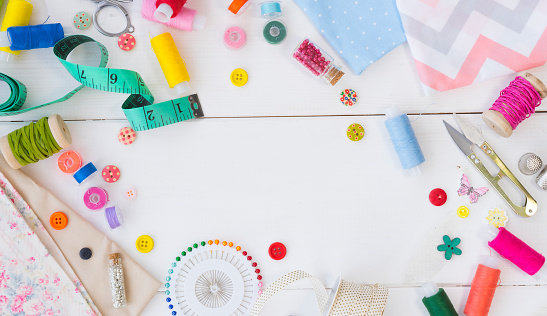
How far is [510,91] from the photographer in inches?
46.6

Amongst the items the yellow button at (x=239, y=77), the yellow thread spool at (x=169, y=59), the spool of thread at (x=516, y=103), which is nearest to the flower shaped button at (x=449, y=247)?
the spool of thread at (x=516, y=103)

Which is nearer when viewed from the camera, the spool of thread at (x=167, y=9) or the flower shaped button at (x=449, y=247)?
the spool of thread at (x=167, y=9)

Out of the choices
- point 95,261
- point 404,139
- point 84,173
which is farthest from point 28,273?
point 404,139

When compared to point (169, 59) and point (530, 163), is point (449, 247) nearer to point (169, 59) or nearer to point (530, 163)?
point (530, 163)

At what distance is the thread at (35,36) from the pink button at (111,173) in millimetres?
343

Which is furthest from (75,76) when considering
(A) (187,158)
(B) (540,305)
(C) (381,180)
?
(B) (540,305)

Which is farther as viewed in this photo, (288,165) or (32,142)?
(288,165)

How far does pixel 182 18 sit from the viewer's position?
3.96 ft

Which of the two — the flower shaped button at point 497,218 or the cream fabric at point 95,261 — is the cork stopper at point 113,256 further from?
the flower shaped button at point 497,218

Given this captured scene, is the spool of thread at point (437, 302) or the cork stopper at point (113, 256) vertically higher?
the spool of thread at point (437, 302)

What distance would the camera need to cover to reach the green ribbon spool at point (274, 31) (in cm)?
123

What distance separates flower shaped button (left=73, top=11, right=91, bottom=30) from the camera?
4.01 ft

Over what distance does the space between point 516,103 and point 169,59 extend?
2.86 feet

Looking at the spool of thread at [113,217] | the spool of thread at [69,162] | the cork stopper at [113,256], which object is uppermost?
the spool of thread at [69,162]
